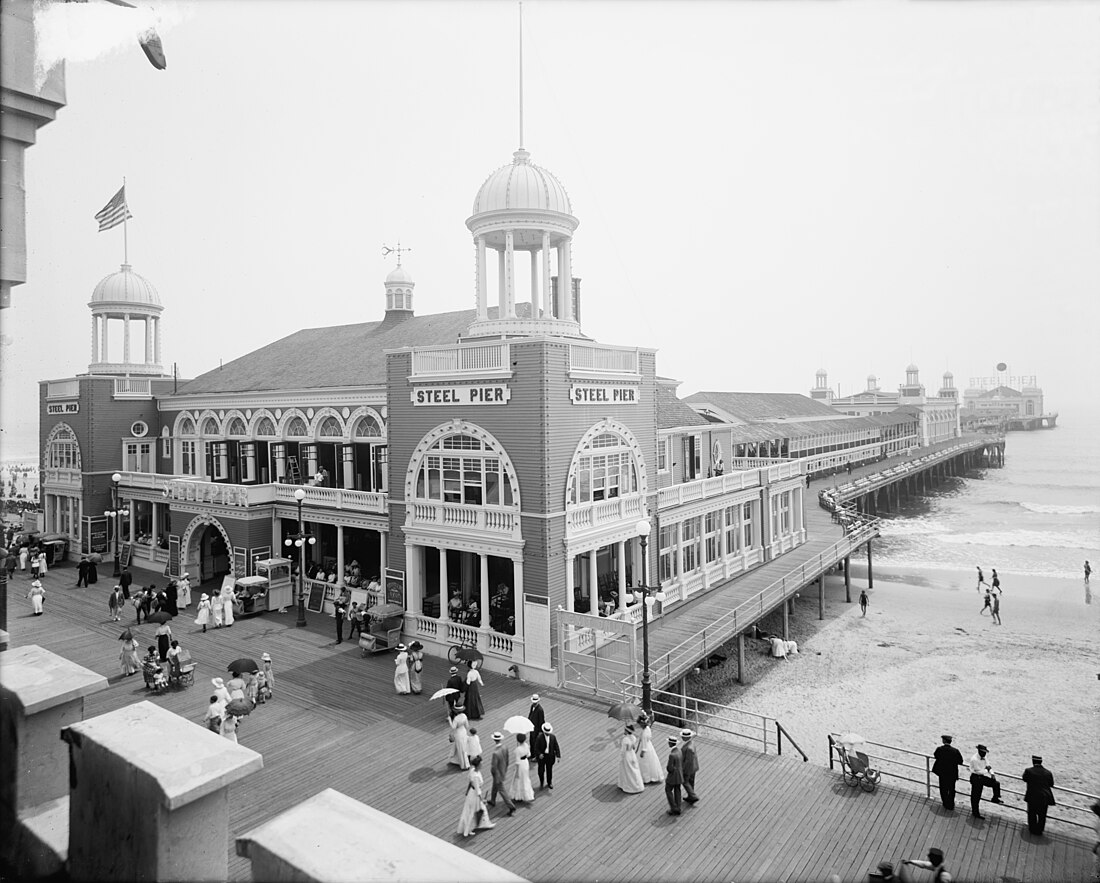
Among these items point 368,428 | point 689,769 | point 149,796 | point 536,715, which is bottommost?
point 689,769

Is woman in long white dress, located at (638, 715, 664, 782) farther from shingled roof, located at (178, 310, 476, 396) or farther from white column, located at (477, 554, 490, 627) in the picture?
shingled roof, located at (178, 310, 476, 396)

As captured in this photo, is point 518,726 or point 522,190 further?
point 522,190

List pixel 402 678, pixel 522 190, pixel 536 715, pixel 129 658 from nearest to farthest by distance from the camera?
pixel 536 715 → pixel 402 678 → pixel 129 658 → pixel 522 190

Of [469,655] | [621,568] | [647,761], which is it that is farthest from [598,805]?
[621,568]

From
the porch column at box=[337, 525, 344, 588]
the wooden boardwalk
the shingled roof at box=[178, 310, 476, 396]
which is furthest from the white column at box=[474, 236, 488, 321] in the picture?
the wooden boardwalk

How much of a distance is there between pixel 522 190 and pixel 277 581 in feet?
56.9

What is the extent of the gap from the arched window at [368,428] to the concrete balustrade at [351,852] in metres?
26.8

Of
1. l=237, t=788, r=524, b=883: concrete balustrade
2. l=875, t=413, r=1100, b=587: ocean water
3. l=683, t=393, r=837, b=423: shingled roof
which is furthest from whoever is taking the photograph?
l=683, t=393, r=837, b=423: shingled roof

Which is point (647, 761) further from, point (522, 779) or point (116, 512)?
point (116, 512)

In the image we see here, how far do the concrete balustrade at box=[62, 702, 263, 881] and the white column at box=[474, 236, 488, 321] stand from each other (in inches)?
811

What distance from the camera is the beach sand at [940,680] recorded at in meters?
20.7

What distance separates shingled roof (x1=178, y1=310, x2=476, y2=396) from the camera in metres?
31.5

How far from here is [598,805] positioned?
13.2 m

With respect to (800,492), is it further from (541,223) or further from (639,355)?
(541,223)
